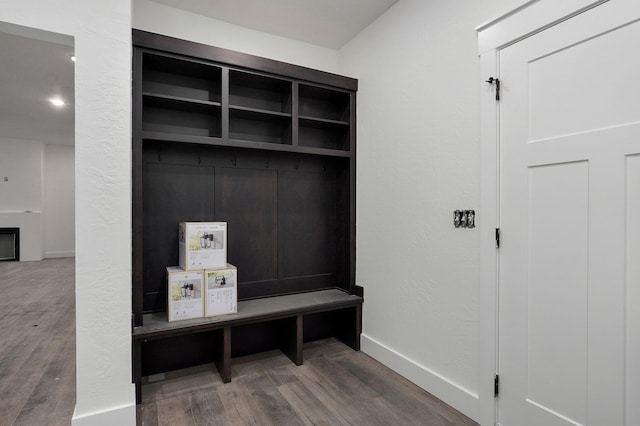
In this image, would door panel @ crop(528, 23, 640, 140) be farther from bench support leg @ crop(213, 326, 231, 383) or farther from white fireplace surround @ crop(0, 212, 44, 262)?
white fireplace surround @ crop(0, 212, 44, 262)

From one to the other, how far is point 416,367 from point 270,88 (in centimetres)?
250

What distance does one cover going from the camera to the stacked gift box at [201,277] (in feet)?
7.84

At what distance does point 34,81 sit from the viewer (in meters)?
4.29

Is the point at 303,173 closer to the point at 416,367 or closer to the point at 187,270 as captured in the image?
the point at 187,270

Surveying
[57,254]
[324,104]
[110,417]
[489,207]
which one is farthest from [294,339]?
[57,254]

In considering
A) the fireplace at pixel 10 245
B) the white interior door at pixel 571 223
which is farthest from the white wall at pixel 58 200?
the white interior door at pixel 571 223

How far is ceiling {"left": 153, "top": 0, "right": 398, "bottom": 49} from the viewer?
2.63 meters

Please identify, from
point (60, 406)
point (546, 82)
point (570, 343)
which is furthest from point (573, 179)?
point (60, 406)

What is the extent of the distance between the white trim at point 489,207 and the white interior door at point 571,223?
4cm

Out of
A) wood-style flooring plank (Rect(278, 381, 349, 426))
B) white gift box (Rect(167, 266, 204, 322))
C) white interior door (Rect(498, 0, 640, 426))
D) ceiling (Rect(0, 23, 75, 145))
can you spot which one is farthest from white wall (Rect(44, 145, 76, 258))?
white interior door (Rect(498, 0, 640, 426))

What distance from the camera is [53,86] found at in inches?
175

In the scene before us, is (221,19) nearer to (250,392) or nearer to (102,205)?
(102,205)

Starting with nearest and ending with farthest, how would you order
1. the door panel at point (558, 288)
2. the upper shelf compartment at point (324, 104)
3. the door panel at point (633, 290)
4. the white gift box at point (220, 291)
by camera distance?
the door panel at point (633, 290), the door panel at point (558, 288), the white gift box at point (220, 291), the upper shelf compartment at point (324, 104)

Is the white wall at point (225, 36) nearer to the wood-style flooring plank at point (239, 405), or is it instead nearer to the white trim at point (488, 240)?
the white trim at point (488, 240)
